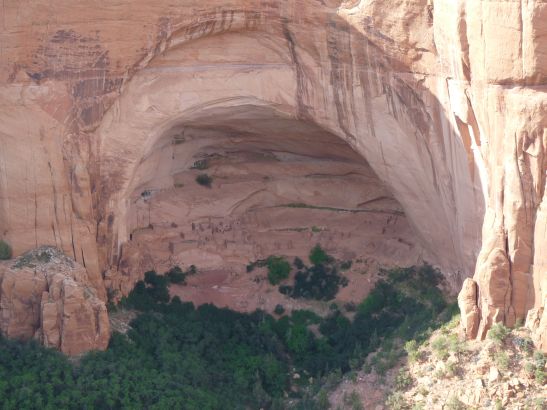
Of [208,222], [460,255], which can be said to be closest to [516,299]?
[460,255]

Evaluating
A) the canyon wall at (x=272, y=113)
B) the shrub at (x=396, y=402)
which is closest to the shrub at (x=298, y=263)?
the canyon wall at (x=272, y=113)

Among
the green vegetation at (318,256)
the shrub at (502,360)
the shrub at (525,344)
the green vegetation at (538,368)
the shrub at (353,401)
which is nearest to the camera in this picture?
the green vegetation at (538,368)

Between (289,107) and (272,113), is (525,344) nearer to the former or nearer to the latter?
(289,107)

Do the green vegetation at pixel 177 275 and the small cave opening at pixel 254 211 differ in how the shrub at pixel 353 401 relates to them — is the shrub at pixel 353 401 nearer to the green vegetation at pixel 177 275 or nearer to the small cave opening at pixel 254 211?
the small cave opening at pixel 254 211

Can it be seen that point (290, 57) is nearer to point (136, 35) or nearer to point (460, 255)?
point (136, 35)

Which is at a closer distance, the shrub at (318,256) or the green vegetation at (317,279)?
the green vegetation at (317,279)

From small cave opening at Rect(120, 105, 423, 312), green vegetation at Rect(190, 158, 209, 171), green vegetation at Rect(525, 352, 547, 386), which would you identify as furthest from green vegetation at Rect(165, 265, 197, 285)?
green vegetation at Rect(525, 352, 547, 386)
